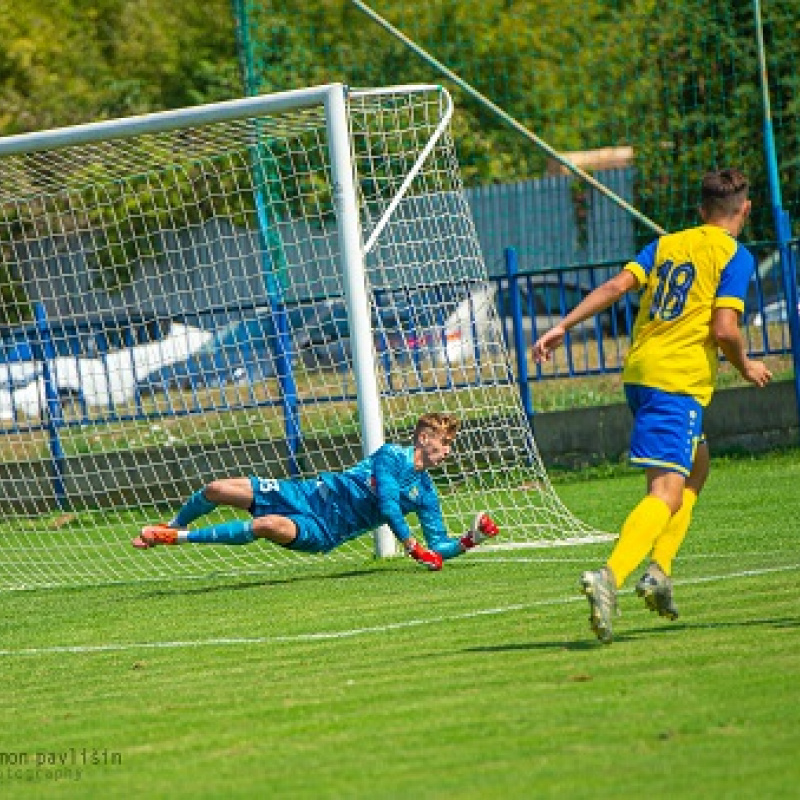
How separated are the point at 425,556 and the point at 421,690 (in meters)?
3.74

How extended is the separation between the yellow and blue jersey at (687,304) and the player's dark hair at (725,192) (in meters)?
0.09

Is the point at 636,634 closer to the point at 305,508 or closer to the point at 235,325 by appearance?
the point at 305,508

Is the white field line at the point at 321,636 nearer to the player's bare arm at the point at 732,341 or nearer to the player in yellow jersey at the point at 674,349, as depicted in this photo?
the player in yellow jersey at the point at 674,349

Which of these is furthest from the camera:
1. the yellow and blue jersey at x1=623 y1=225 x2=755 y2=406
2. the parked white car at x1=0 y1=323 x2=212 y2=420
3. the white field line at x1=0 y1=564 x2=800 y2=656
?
the parked white car at x1=0 y1=323 x2=212 y2=420

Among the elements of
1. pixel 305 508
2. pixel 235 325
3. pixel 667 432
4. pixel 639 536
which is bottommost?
pixel 305 508

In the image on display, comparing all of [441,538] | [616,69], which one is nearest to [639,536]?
[441,538]

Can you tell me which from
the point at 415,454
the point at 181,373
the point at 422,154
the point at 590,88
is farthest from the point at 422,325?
the point at 590,88

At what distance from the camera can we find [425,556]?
1029 cm

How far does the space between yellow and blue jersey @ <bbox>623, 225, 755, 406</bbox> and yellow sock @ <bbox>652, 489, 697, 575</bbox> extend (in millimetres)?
484

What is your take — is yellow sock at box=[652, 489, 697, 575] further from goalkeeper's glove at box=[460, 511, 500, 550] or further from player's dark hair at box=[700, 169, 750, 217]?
goalkeeper's glove at box=[460, 511, 500, 550]

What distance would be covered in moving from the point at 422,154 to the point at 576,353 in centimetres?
561

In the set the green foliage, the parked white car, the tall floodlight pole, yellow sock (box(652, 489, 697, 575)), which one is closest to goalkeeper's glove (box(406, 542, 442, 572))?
yellow sock (box(652, 489, 697, 575))

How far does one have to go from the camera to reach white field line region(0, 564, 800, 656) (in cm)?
837

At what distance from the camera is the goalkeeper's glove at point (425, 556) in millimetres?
10258
